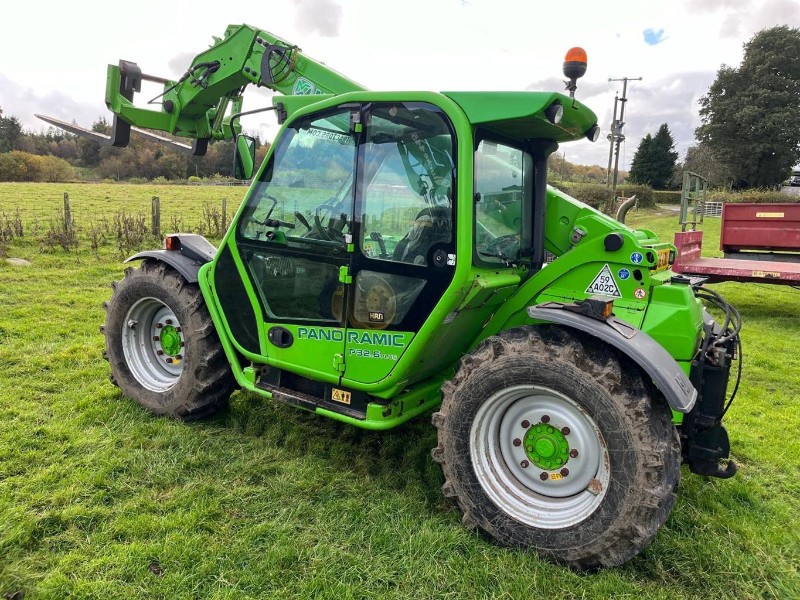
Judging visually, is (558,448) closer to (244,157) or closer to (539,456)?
(539,456)

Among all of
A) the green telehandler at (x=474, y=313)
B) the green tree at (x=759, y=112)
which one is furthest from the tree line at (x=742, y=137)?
the green telehandler at (x=474, y=313)

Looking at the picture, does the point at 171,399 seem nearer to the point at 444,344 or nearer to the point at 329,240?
the point at 329,240

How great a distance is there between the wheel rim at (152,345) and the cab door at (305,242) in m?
1.08

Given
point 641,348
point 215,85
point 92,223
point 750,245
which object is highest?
point 215,85

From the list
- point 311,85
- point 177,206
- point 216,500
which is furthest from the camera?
point 177,206

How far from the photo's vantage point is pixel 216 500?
309 cm

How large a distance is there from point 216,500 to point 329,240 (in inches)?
64.6

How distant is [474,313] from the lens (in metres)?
3.21

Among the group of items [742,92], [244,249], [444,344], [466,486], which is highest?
[742,92]

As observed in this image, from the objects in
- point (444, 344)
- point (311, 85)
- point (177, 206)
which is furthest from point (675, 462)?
point (177, 206)

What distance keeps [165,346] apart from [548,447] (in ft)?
10.2

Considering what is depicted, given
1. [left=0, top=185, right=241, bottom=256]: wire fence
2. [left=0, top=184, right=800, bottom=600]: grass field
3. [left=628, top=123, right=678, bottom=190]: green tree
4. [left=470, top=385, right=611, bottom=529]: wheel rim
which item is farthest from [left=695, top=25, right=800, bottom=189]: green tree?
[left=470, top=385, right=611, bottom=529]: wheel rim

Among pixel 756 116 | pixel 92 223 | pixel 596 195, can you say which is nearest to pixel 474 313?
pixel 92 223

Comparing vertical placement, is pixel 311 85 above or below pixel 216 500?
above
